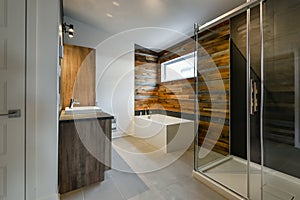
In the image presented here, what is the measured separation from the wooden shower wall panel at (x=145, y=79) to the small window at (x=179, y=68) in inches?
11.9

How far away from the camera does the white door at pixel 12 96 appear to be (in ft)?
4.45

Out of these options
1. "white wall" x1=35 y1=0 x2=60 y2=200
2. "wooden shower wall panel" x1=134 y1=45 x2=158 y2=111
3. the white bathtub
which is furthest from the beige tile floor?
"wooden shower wall panel" x1=134 y1=45 x2=158 y2=111

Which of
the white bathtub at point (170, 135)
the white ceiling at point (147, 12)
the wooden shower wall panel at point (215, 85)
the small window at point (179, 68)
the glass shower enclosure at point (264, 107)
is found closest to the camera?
the glass shower enclosure at point (264, 107)

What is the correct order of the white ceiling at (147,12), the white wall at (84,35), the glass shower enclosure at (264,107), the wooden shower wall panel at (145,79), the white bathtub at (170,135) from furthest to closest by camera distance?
the wooden shower wall panel at (145,79) < the white wall at (84,35) < the white bathtub at (170,135) < the white ceiling at (147,12) < the glass shower enclosure at (264,107)

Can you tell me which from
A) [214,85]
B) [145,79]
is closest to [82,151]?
[214,85]

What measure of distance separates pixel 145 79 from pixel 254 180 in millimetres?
3359

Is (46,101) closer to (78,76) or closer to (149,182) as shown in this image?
(149,182)

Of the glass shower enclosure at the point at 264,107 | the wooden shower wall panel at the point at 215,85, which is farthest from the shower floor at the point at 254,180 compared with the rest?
the wooden shower wall panel at the point at 215,85

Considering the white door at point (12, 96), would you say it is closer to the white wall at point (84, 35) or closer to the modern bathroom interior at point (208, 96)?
the modern bathroom interior at point (208, 96)

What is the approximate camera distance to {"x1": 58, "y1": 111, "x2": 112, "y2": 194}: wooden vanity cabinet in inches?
67.9

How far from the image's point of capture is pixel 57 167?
1591 millimetres

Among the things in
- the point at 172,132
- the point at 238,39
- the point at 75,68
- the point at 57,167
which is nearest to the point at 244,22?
the point at 238,39

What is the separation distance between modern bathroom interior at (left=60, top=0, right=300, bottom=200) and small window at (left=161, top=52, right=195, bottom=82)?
0.09 ft

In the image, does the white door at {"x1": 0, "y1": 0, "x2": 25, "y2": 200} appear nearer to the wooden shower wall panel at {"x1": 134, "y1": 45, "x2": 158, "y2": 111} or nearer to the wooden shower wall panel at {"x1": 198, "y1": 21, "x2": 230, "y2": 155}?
the wooden shower wall panel at {"x1": 198, "y1": 21, "x2": 230, "y2": 155}
